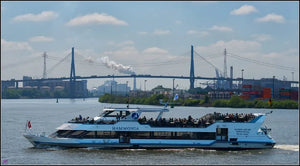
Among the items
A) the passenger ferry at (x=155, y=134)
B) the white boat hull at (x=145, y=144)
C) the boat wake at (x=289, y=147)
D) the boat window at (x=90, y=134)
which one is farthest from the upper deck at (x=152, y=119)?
the boat wake at (x=289, y=147)

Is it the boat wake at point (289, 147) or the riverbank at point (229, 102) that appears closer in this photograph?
the boat wake at point (289, 147)

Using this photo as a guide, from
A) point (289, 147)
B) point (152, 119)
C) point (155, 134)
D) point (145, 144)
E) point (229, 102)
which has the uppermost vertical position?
point (229, 102)

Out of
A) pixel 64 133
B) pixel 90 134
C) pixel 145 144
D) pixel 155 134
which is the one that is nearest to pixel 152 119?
pixel 155 134

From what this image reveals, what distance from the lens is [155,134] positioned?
35.1 meters

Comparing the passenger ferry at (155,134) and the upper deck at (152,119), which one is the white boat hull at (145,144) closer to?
the passenger ferry at (155,134)

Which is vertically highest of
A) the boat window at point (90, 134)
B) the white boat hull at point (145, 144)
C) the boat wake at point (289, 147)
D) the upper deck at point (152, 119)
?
the upper deck at point (152, 119)

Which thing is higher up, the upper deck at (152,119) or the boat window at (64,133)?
the upper deck at (152,119)

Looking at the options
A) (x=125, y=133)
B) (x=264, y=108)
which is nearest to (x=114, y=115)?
(x=125, y=133)

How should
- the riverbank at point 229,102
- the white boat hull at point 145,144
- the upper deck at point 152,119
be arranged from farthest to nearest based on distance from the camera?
the riverbank at point 229,102, the upper deck at point 152,119, the white boat hull at point 145,144

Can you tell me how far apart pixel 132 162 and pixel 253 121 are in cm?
870

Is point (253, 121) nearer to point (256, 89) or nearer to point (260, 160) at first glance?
point (260, 160)

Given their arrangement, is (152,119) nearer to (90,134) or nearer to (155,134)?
(155,134)

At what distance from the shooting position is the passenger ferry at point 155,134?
34.9m

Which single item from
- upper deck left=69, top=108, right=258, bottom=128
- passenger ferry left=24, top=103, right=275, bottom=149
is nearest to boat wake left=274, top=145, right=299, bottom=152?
passenger ferry left=24, top=103, right=275, bottom=149
